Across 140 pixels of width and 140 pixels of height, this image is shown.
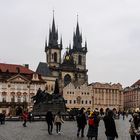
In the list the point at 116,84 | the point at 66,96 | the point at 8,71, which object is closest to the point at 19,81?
the point at 8,71

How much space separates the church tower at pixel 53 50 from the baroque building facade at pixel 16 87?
74.4 ft

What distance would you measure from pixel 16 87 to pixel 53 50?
2897 cm

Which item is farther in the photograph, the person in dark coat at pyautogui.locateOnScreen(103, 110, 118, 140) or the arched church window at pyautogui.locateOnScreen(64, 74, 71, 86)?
the arched church window at pyautogui.locateOnScreen(64, 74, 71, 86)

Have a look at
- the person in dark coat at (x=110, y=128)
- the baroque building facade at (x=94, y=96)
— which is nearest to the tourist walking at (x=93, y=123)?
the person in dark coat at (x=110, y=128)

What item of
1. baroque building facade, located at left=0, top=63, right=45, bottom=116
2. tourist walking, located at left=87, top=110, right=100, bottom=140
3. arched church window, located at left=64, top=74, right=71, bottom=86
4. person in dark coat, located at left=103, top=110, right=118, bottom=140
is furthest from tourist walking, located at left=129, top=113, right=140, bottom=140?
arched church window, located at left=64, top=74, right=71, bottom=86

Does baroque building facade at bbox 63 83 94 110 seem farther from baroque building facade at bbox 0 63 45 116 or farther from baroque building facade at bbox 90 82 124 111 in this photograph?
baroque building facade at bbox 0 63 45 116

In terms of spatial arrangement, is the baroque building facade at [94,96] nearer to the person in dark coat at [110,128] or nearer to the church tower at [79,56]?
the church tower at [79,56]

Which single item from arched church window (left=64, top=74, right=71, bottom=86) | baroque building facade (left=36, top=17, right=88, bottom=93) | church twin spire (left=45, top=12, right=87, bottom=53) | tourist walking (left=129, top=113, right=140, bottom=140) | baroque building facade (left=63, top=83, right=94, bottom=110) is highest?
church twin spire (left=45, top=12, right=87, bottom=53)

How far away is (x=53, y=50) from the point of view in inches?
4557

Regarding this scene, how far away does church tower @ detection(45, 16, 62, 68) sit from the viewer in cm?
11450

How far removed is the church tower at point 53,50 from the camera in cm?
11450

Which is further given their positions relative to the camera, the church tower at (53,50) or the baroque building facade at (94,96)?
the baroque building facade at (94,96)

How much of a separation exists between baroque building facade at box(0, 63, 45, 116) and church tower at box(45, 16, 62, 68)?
74.4ft

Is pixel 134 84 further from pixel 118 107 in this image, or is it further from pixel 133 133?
pixel 133 133
